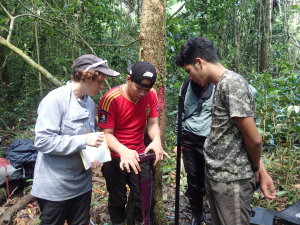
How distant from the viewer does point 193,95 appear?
3.14 meters

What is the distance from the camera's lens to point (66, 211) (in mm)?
2199

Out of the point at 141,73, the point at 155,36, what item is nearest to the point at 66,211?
the point at 141,73

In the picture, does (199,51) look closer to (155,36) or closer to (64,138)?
(155,36)

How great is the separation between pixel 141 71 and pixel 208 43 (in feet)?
1.79

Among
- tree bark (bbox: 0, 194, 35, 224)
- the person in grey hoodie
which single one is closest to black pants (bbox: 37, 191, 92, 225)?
the person in grey hoodie

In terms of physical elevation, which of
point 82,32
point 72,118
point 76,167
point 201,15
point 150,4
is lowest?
point 76,167

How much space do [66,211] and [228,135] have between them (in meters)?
1.43

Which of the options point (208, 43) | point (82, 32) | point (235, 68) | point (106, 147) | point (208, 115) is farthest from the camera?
point (235, 68)

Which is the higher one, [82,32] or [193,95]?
[82,32]

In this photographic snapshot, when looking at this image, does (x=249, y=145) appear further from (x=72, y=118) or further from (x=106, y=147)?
(x=72, y=118)

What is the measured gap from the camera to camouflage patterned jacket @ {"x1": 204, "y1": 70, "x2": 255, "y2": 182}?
1.68m

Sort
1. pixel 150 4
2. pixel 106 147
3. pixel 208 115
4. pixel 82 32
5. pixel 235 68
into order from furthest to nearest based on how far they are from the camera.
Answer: pixel 235 68 < pixel 82 32 < pixel 208 115 < pixel 150 4 < pixel 106 147

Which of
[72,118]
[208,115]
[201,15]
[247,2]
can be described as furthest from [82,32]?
[247,2]

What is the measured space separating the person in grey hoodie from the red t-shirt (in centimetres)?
18
